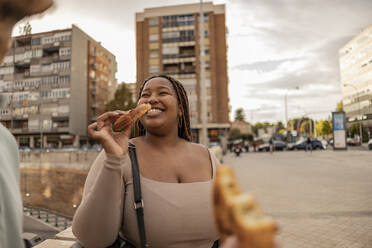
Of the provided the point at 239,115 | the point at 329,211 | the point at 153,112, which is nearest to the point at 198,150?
the point at 153,112

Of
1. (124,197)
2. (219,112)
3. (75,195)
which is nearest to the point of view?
(124,197)

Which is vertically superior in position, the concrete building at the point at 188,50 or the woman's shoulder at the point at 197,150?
the concrete building at the point at 188,50

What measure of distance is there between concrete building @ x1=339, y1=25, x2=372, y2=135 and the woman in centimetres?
233

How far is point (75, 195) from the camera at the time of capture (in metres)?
29.1

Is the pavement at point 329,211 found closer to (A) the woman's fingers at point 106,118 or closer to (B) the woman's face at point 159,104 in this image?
(B) the woman's face at point 159,104

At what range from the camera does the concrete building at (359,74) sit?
2970 millimetres

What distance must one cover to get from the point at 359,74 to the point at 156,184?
10.7 feet

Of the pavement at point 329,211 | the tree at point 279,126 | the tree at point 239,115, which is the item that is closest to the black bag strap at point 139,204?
the pavement at point 329,211

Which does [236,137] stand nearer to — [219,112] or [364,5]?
[219,112]

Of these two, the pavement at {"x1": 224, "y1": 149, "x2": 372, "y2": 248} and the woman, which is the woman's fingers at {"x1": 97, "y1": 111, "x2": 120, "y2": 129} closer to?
the woman

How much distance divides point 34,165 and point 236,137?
5990cm

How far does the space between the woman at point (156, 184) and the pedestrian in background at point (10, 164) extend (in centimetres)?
34

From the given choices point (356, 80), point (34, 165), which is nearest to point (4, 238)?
point (356, 80)

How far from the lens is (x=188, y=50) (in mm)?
46188
